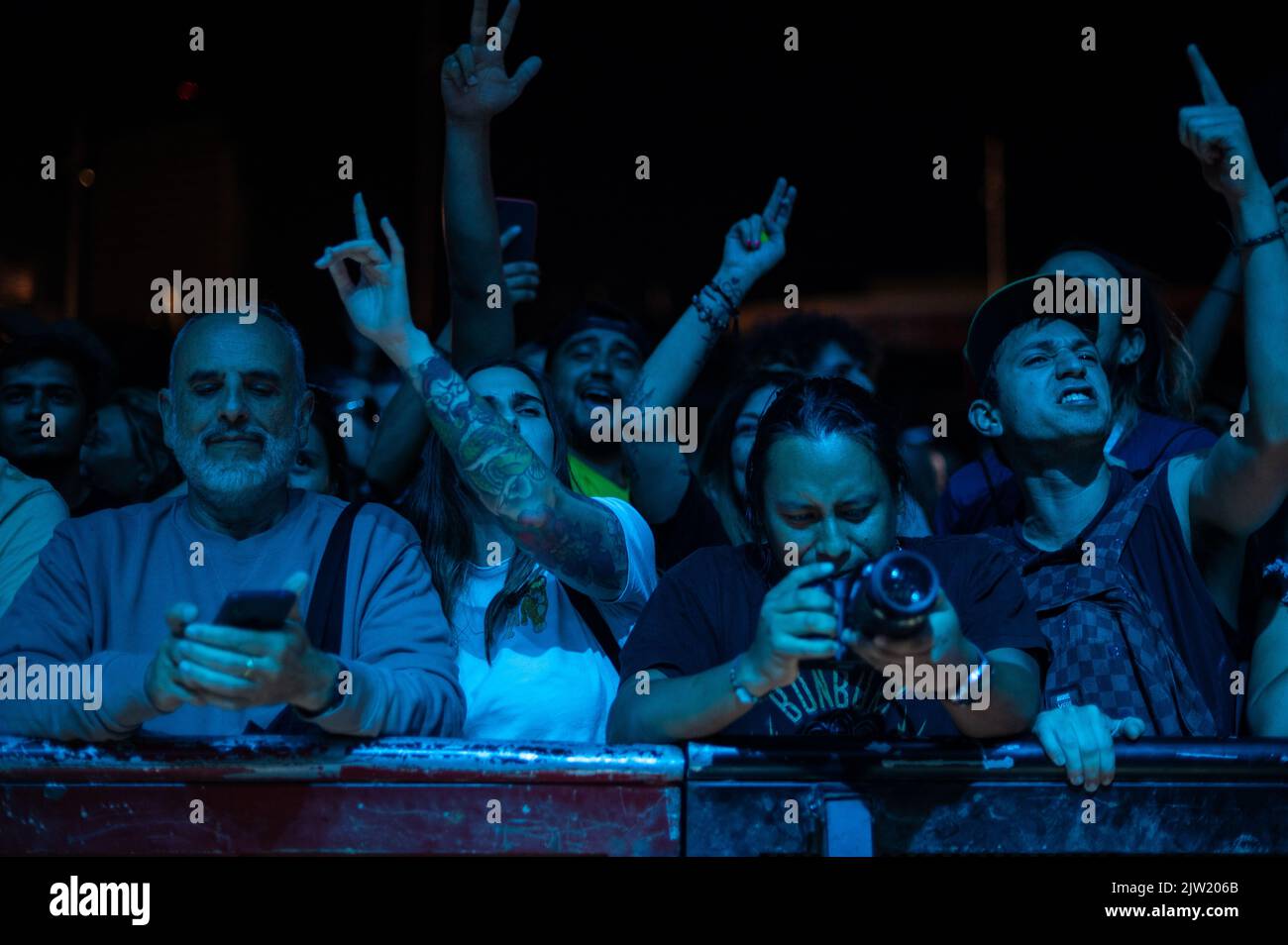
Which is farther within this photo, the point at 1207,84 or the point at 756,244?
the point at 756,244

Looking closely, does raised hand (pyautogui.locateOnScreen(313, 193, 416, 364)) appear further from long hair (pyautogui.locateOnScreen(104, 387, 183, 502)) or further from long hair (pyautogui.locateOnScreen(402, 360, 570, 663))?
long hair (pyautogui.locateOnScreen(104, 387, 183, 502))

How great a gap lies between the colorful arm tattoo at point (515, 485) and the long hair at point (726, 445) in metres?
0.99

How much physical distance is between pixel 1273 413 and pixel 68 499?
2.93m

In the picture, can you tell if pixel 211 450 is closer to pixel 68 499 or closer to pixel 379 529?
pixel 379 529

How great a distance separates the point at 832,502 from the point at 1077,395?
0.96m

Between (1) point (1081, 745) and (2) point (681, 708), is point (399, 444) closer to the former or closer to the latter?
(2) point (681, 708)

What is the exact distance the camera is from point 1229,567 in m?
2.75

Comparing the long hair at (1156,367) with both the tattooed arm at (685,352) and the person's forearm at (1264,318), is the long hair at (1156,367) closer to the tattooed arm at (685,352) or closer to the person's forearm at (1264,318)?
the person's forearm at (1264,318)

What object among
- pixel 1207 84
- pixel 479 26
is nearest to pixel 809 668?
pixel 1207 84

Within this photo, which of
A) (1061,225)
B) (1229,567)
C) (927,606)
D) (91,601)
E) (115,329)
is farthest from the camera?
(1061,225)

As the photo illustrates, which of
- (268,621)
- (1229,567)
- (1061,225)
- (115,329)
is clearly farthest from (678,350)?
(1061,225)

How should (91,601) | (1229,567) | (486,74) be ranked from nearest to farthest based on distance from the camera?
(91,601)
(1229,567)
(486,74)

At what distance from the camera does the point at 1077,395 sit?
298 centimetres

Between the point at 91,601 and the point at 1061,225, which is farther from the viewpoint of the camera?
the point at 1061,225
